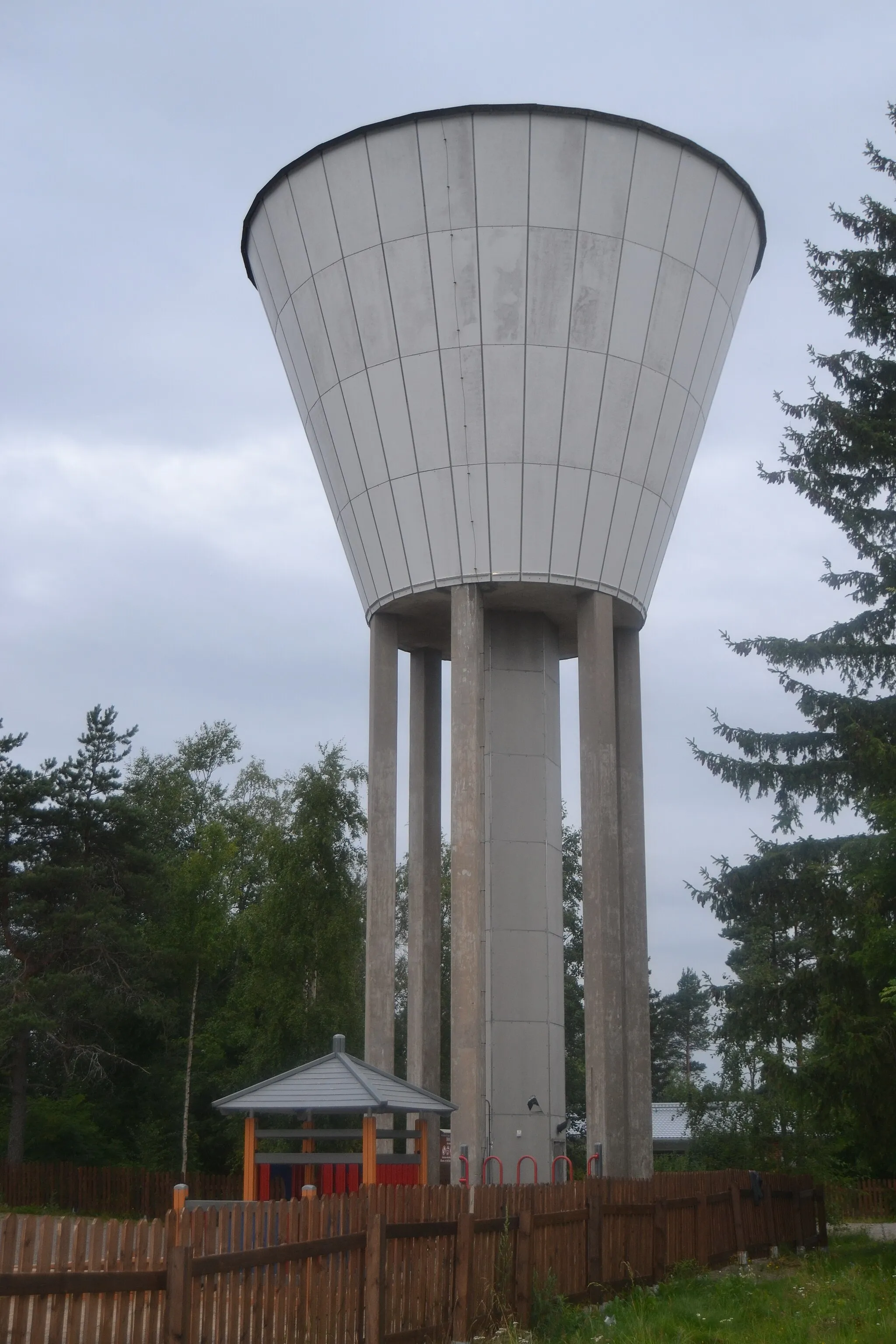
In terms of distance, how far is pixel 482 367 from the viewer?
17.3 metres

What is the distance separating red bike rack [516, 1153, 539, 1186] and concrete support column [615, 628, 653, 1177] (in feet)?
3.70

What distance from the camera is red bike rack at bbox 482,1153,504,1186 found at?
52.6ft

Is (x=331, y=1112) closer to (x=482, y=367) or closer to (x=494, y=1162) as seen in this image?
(x=494, y=1162)

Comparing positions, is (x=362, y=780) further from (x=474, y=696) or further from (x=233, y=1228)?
(x=233, y=1228)

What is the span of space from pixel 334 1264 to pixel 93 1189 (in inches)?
880

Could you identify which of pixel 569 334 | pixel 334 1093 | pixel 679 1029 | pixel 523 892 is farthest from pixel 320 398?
pixel 679 1029

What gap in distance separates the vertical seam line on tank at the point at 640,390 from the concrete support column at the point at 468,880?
2097 millimetres

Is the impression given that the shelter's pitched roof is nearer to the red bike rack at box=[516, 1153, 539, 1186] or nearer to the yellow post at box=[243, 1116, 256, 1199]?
the yellow post at box=[243, 1116, 256, 1199]

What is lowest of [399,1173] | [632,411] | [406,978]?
[399,1173]

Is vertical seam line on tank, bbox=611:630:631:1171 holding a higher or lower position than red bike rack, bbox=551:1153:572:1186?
higher

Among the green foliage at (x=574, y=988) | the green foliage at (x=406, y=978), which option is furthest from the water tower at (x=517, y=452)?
the green foliage at (x=574, y=988)

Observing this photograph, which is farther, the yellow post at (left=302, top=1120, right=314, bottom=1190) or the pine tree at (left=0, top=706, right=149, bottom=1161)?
the pine tree at (left=0, top=706, right=149, bottom=1161)

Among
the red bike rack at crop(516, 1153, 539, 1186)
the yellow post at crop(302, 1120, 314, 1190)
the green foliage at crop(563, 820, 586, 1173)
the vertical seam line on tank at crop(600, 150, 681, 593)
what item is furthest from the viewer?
the green foliage at crop(563, 820, 586, 1173)

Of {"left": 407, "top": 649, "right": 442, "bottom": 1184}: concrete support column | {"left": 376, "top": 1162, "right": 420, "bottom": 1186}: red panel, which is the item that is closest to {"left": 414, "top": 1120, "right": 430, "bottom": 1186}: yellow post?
{"left": 376, "top": 1162, "right": 420, "bottom": 1186}: red panel
